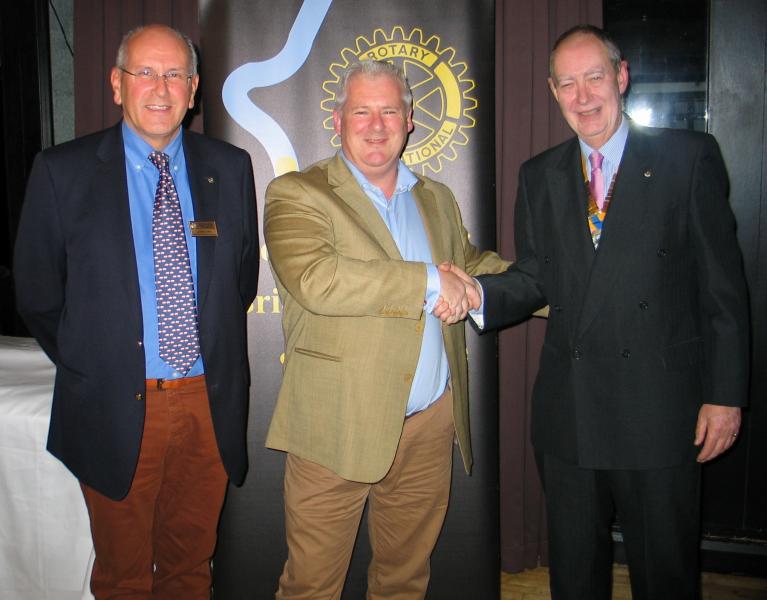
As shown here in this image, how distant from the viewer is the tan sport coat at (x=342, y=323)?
1795 millimetres

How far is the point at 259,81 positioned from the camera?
2398mm

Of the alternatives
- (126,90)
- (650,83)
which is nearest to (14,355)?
(126,90)

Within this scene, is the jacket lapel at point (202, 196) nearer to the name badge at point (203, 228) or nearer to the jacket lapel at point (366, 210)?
the name badge at point (203, 228)

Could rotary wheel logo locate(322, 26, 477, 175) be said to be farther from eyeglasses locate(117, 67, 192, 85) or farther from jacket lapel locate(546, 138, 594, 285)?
eyeglasses locate(117, 67, 192, 85)

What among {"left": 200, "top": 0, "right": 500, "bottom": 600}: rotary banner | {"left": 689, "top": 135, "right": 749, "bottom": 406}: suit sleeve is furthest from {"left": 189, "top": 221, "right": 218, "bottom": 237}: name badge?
{"left": 689, "top": 135, "right": 749, "bottom": 406}: suit sleeve

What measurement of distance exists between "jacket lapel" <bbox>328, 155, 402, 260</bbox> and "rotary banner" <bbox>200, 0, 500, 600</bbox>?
0.55m

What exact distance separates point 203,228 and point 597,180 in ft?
3.94

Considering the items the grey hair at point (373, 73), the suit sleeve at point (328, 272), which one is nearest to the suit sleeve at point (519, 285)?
the suit sleeve at point (328, 272)

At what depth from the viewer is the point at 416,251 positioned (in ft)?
6.59

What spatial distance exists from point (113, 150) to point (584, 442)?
5.33 feet

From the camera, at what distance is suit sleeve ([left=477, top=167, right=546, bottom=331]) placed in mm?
2074

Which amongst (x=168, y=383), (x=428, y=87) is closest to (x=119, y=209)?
(x=168, y=383)

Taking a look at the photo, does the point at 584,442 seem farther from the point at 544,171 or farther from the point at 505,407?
the point at 505,407

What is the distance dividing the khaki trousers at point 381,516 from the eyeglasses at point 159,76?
1213mm
